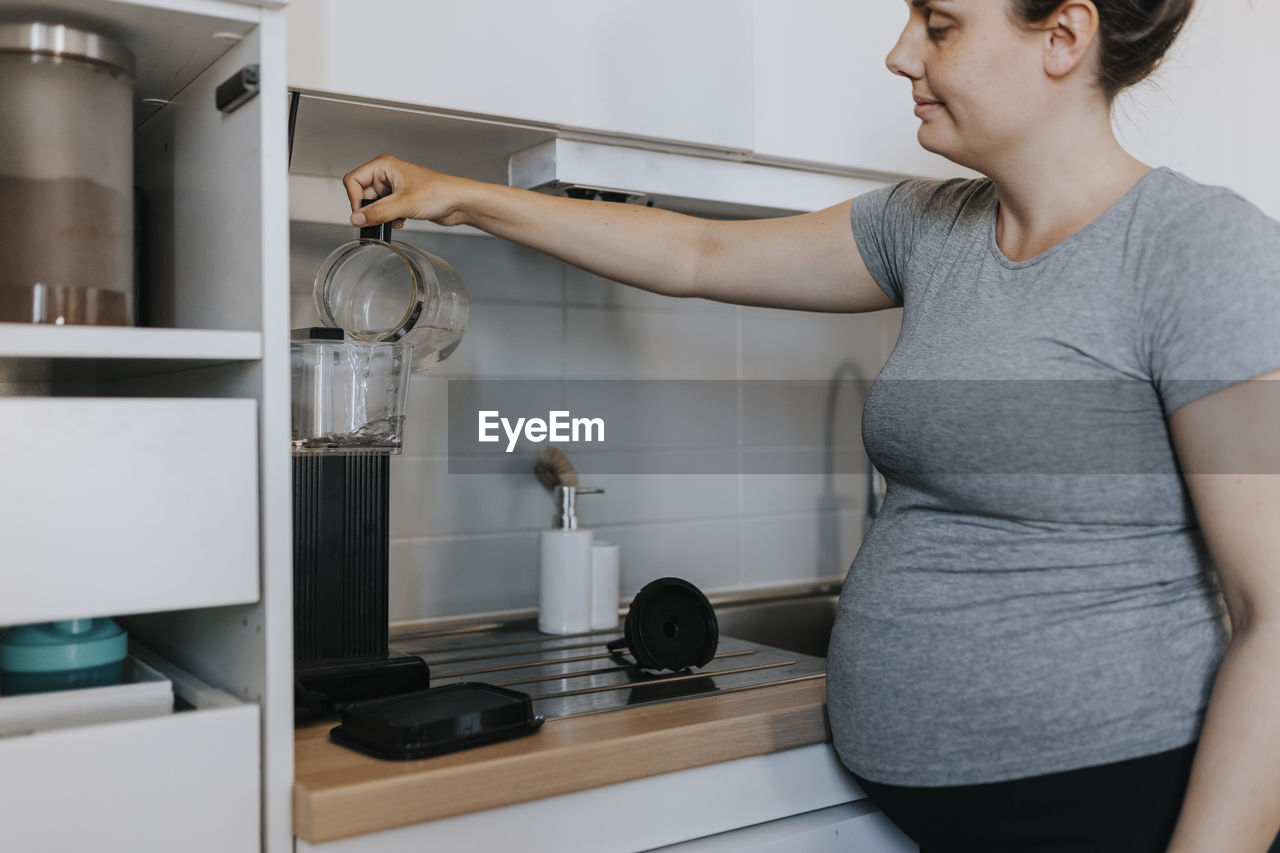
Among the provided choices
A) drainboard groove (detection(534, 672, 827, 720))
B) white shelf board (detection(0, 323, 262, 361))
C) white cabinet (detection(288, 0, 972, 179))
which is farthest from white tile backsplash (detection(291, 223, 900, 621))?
white shelf board (detection(0, 323, 262, 361))

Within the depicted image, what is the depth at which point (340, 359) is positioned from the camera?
1.07 meters

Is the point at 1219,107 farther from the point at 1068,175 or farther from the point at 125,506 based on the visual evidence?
the point at 125,506

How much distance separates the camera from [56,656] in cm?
88

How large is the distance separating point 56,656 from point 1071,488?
0.82m

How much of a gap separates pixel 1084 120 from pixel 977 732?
52cm

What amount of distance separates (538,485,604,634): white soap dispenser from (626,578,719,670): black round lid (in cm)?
24

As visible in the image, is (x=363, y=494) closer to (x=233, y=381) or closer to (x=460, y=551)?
(x=233, y=381)

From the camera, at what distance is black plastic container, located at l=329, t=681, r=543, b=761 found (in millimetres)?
921

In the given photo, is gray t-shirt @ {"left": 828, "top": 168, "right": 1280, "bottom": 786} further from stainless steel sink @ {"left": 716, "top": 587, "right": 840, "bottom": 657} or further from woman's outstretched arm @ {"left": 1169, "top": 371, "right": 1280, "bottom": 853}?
stainless steel sink @ {"left": 716, "top": 587, "right": 840, "bottom": 657}

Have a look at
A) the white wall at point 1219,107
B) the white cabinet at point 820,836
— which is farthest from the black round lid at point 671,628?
the white wall at point 1219,107

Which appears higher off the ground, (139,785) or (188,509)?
(188,509)

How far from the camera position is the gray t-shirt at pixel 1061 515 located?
0.88 meters

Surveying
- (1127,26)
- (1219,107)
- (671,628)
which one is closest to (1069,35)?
(1127,26)

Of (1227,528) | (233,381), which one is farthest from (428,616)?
(1227,528)
